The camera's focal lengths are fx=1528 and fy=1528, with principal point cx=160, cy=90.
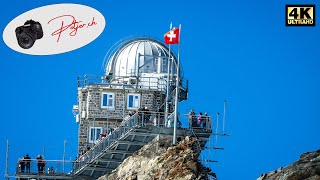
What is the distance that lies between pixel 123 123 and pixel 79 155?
7884 millimetres

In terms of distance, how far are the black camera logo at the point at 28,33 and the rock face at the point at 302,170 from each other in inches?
1301

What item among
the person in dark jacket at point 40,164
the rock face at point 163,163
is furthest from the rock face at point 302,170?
the person in dark jacket at point 40,164

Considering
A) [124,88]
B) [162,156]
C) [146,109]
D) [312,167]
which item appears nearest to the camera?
[312,167]

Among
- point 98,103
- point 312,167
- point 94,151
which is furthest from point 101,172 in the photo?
point 312,167

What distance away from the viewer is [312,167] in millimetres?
89125

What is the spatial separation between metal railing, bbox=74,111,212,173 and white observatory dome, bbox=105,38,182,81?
39.4ft

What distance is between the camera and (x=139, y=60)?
129125 mm

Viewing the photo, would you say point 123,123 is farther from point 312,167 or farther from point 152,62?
point 312,167

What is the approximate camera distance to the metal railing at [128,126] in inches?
4518

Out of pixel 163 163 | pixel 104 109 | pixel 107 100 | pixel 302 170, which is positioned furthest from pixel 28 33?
pixel 302 170

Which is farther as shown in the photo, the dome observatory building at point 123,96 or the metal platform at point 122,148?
the dome observatory building at point 123,96

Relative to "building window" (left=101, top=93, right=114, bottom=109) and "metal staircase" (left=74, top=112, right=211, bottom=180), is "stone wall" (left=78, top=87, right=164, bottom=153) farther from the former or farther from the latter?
"metal staircase" (left=74, top=112, right=211, bottom=180)

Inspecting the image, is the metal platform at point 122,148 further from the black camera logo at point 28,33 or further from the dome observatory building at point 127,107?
the black camera logo at point 28,33
